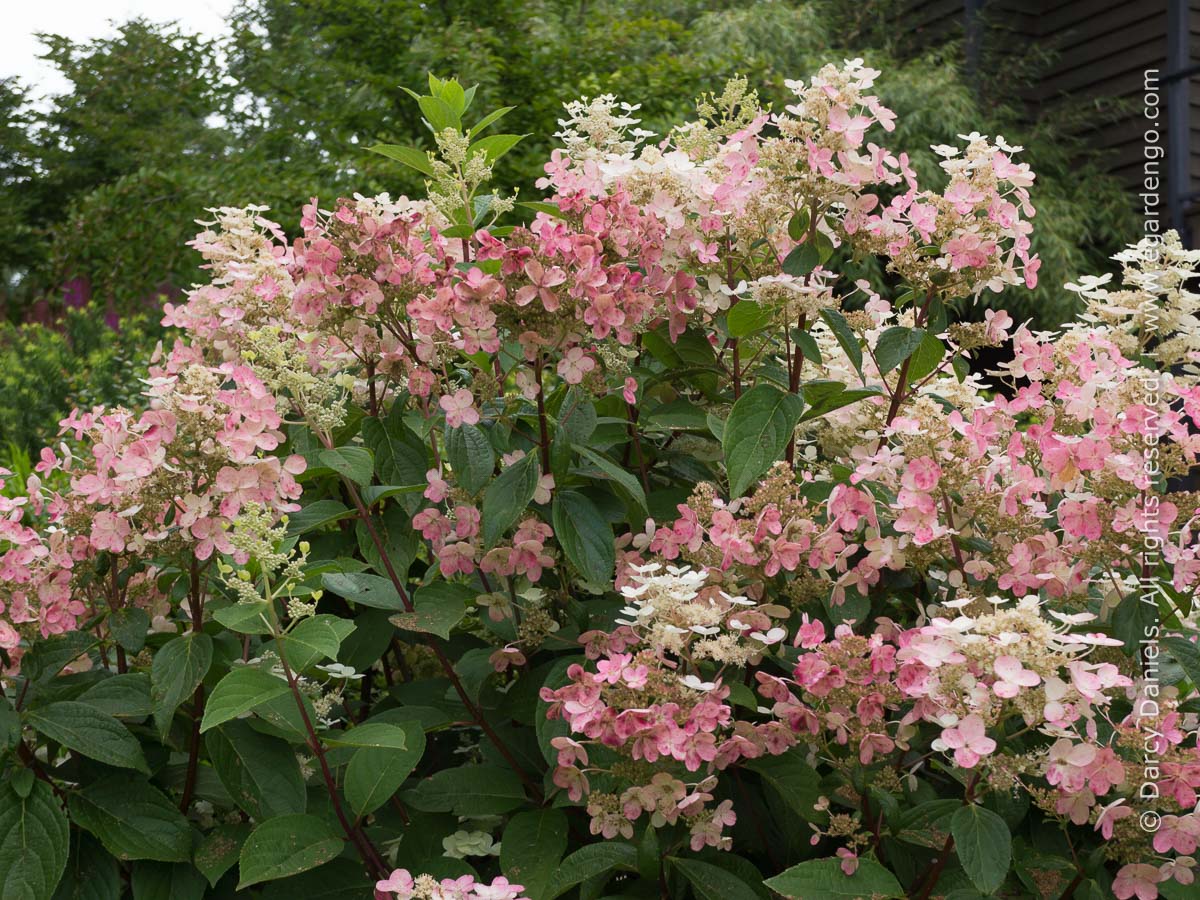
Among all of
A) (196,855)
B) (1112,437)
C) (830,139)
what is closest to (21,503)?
(196,855)

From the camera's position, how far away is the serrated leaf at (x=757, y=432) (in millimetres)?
1425

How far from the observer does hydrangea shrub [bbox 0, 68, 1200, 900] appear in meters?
1.24

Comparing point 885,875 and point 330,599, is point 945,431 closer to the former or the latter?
point 885,875

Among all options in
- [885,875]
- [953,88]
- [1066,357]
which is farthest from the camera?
[953,88]

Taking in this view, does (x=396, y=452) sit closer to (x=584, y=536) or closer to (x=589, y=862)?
(x=584, y=536)

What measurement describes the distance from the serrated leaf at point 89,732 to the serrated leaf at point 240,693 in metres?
0.19

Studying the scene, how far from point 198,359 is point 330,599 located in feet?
1.37

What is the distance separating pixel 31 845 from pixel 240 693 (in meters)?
0.36

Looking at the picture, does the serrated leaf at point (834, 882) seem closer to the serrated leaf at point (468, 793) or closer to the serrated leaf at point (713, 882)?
the serrated leaf at point (713, 882)

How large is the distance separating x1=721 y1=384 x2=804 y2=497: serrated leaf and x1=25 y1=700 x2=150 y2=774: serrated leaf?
0.78 m

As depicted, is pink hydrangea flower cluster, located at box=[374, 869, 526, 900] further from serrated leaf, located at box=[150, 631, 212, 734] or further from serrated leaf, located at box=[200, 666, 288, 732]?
serrated leaf, located at box=[150, 631, 212, 734]

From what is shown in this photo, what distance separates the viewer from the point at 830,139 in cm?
144

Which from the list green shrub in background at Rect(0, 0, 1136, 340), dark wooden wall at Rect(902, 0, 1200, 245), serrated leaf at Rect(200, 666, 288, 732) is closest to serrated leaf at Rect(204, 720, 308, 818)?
serrated leaf at Rect(200, 666, 288, 732)

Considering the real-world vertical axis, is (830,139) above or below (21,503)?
above
